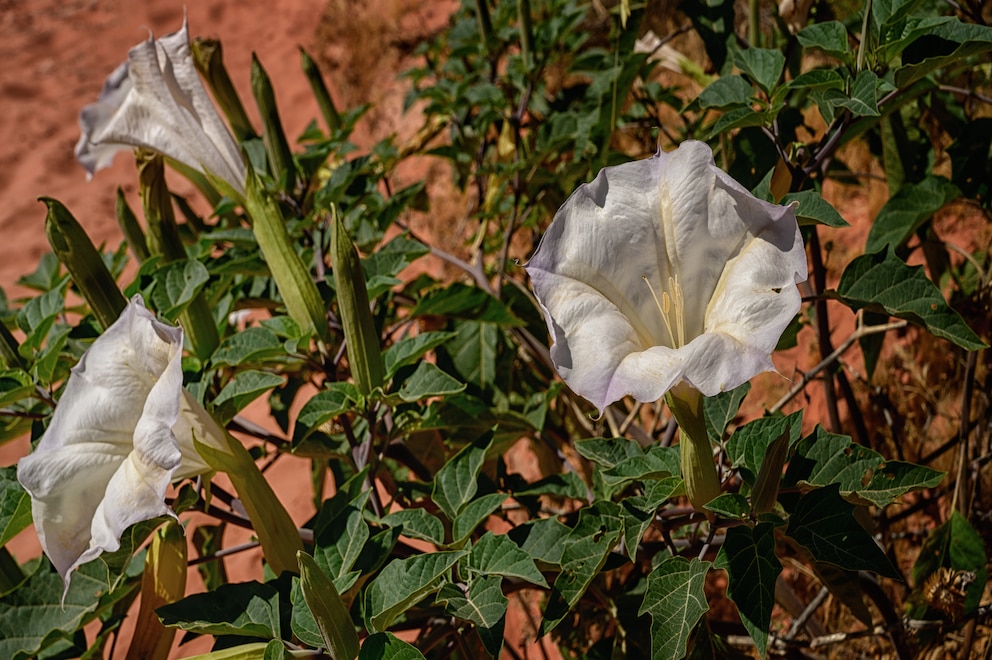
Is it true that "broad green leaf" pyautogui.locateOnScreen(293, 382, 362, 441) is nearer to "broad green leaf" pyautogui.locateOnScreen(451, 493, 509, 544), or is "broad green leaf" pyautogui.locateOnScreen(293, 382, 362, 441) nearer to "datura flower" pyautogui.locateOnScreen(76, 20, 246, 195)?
"broad green leaf" pyautogui.locateOnScreen(451, 493, 509, 544)

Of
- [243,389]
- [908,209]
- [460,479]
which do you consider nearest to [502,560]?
[460,479]

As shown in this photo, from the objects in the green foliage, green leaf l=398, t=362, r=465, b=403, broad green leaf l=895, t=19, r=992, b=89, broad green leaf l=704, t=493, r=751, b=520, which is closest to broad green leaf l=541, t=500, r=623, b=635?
the green foliage

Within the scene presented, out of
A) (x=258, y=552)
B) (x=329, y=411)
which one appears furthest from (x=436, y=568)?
(x=258, y=552)

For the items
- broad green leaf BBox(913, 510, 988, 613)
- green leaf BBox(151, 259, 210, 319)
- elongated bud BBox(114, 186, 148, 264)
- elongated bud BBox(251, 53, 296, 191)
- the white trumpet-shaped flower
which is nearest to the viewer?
the white trumpet-shaped flower

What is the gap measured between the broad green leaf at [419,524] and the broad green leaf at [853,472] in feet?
1.32

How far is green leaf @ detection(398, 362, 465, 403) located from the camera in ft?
3.60

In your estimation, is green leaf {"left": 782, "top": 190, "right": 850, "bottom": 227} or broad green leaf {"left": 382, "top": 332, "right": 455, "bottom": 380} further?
broad green leaf {"left": 382, "top": 332, "right": 455, "bottom": 380}

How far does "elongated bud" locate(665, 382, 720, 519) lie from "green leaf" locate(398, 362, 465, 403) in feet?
1.04

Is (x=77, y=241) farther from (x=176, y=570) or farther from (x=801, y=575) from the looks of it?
(x=801, y=575)

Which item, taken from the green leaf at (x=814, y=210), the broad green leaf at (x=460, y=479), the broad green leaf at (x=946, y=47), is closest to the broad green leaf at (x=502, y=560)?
the broad green leaf at (x=460, y=479)

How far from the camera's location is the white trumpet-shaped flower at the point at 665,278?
29.7 inches

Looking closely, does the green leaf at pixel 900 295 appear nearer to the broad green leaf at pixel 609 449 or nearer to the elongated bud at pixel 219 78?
the broad green leaf at pixel 609 449

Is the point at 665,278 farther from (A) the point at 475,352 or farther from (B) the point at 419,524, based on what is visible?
(A) the point at 475,352

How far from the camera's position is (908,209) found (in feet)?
4.33
